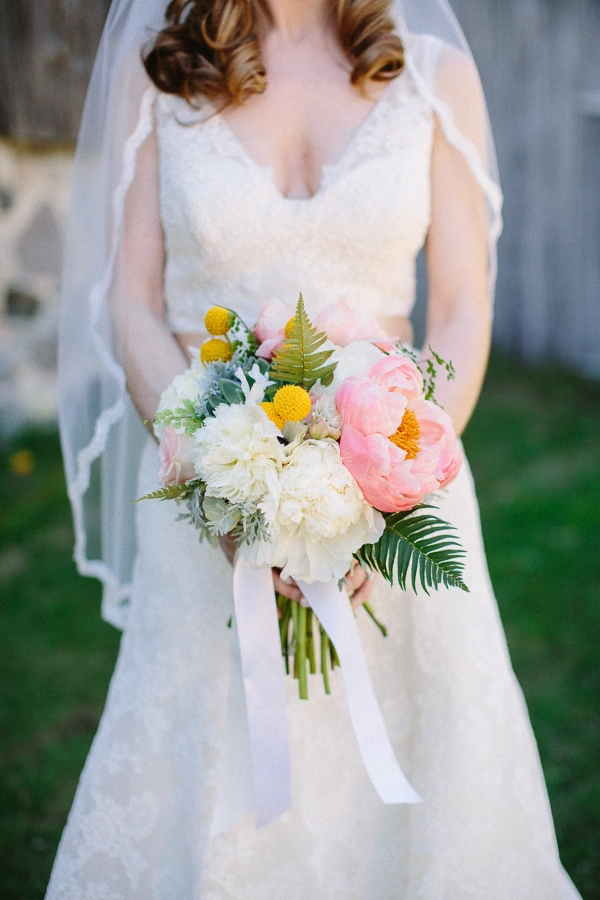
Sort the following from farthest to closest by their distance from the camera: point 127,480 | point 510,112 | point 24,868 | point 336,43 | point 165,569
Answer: point 510,112 → point 24,868 → point 127,480 → point 336,43 → point 165,569

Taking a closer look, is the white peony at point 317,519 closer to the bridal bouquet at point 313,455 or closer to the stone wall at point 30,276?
the bridal bouquet at point 313,455

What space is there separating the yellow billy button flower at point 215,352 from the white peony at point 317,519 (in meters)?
0.33

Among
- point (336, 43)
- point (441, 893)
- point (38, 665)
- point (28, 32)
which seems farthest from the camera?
point (28, 32)

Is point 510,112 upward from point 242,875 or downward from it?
upward

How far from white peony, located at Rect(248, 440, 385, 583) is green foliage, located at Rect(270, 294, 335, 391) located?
0.13 meters

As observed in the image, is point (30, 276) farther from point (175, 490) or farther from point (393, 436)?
point (393, 436)

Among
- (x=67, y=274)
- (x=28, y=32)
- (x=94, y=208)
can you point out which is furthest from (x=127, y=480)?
(x=28, y=32)

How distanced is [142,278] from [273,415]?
2.59ft

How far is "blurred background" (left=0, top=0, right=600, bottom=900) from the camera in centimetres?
309

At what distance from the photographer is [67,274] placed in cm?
221

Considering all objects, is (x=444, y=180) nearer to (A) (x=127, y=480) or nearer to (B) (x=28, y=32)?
(A) (x=127, y=480)

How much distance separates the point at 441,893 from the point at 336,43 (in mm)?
2046

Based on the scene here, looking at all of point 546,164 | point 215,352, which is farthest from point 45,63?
point 215,352

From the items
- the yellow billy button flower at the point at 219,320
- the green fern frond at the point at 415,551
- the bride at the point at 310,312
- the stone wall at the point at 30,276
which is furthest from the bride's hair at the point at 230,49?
the stone wall at the point at 30,276
